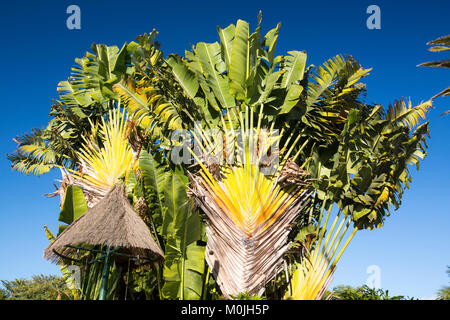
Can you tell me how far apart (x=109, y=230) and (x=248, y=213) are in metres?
2.96

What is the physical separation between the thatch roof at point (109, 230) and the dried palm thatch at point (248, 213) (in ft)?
5.19

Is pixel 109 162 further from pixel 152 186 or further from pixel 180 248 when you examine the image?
pixel 180 248

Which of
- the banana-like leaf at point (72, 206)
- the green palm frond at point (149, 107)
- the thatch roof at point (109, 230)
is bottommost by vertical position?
the thatch roof at point (109, 230)

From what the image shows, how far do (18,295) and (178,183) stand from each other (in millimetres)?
13681

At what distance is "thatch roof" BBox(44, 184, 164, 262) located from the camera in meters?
6.93

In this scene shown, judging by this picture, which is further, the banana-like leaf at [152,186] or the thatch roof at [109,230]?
the banana-like leaf at [152,186]

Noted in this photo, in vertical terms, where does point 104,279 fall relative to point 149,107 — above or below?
below

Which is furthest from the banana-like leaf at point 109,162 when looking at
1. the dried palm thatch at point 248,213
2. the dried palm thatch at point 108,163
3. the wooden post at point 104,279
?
the wooden post at point 104,279

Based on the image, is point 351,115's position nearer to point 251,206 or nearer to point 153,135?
point 251,206

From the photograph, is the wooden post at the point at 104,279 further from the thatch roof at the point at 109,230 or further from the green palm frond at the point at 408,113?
the green palm frond at the point at 408,113

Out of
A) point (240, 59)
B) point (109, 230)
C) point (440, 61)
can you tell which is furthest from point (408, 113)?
point (109, 230)

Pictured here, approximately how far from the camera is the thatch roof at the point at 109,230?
22.7 feet

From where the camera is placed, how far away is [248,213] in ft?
27.4

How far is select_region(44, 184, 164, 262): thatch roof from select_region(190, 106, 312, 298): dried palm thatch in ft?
5.19
